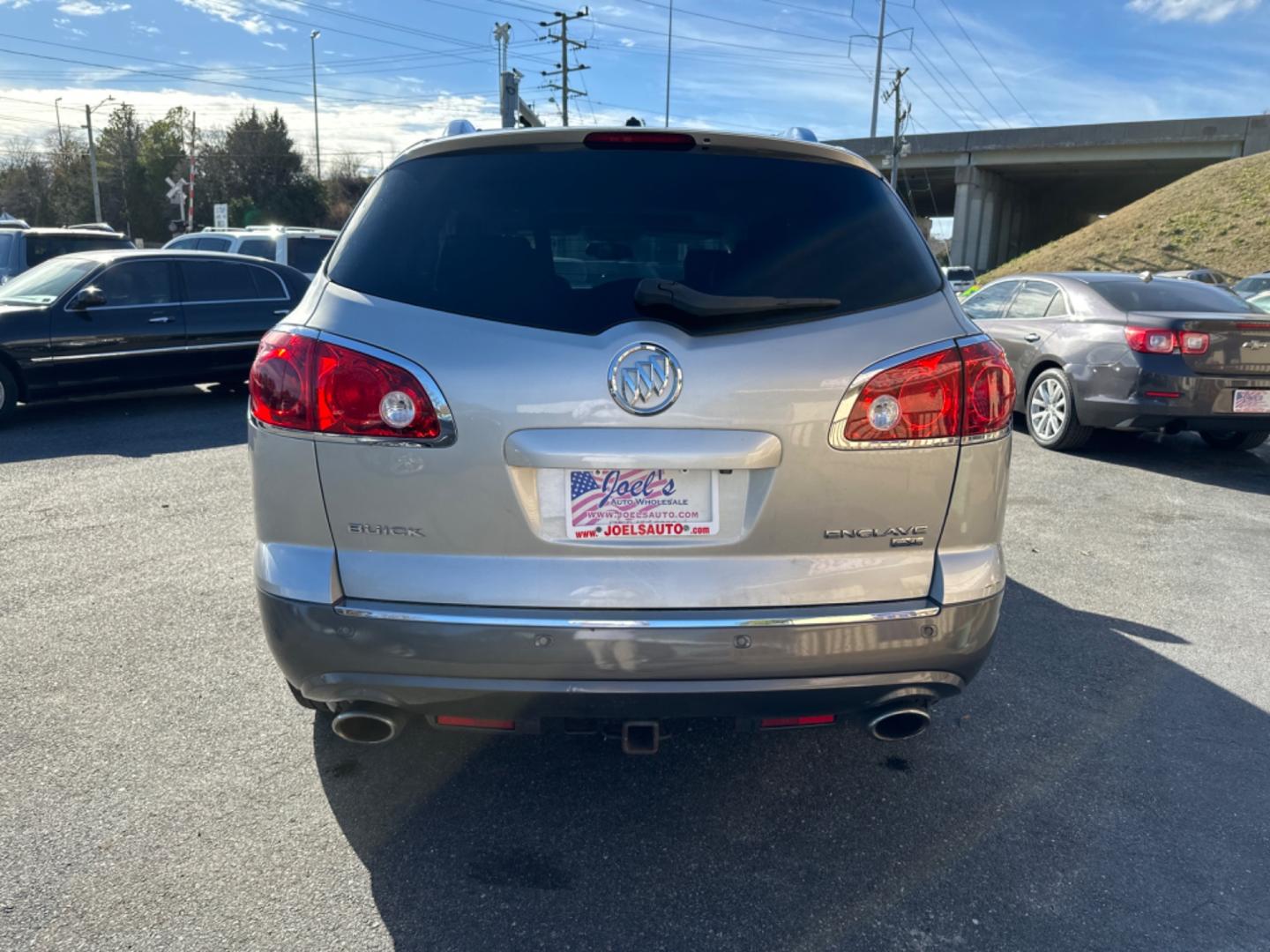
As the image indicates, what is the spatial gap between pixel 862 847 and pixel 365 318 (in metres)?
1.96

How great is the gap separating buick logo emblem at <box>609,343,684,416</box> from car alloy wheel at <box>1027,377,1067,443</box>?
23.2ft

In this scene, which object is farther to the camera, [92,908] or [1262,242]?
[1262,242]

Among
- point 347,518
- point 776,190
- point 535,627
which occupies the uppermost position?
point 776,190

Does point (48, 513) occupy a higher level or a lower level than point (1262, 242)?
lower

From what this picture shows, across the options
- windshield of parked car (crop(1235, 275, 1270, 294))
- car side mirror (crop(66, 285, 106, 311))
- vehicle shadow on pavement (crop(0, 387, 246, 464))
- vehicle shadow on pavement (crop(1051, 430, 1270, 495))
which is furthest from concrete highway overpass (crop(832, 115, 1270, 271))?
car side mirror (crop(66, 285, 106, 311))

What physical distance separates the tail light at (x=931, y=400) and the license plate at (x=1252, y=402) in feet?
20.4

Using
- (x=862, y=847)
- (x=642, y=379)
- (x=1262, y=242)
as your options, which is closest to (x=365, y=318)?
(x=642, y=379)

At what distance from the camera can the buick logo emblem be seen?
2.15 metres

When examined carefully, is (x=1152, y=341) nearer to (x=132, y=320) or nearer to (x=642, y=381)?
(x=642, y=381)

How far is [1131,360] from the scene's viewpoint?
24.8ft

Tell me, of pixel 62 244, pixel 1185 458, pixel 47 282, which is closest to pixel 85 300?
pixel 47 282

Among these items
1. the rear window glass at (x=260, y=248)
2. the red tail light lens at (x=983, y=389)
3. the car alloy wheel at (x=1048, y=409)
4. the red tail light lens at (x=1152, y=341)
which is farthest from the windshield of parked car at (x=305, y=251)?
the red tail light lens at (x=983, y=389)

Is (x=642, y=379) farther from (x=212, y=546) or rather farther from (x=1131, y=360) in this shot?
(x=1131, y=360)

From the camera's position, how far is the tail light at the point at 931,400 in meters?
2.27
